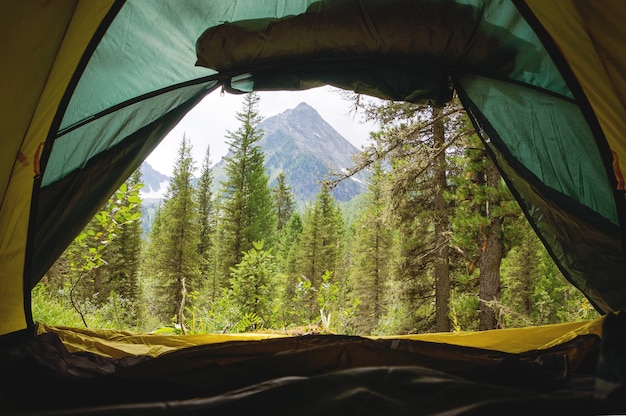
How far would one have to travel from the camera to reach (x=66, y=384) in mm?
1044

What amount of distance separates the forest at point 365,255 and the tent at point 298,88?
3.11ft

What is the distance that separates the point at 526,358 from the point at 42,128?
2534 millimetres

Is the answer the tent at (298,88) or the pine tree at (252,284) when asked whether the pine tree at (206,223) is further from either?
the tent at (298,88)

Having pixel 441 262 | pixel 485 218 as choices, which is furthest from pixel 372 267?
pixel 485 218

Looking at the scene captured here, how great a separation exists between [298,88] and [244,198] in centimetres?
1859

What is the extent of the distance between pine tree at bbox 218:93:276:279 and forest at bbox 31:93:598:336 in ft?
0.28

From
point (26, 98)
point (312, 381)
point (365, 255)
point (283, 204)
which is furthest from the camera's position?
point (283, 204)

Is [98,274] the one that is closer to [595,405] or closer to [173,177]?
[173,177]

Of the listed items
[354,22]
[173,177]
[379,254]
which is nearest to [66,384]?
[354,22]

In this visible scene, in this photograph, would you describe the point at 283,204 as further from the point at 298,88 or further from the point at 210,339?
the point at 210,339

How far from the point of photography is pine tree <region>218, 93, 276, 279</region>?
20156mm

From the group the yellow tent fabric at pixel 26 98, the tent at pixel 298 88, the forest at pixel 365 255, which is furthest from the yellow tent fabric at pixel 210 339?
the forest at pixel 365 255

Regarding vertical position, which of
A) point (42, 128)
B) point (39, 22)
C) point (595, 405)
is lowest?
point (595, 405)

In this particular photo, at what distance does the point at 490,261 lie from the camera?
6277 millimetres
